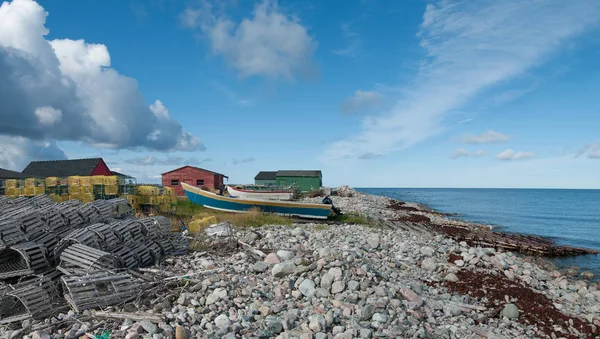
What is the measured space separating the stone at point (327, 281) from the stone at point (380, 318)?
129cm

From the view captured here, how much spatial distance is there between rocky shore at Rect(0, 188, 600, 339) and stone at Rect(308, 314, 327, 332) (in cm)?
2

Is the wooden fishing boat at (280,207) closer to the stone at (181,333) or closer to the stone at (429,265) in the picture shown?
the stone at (429,265)

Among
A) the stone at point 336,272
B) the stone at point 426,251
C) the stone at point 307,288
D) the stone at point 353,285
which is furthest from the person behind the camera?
the stone at point 426,251

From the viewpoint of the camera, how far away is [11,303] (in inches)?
280

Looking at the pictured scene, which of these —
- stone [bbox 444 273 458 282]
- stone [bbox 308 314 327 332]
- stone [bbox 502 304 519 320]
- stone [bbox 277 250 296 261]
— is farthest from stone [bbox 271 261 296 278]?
stone [bbox 502 304 519 320]

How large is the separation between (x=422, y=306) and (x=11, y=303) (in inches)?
306

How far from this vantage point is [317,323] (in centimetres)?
625

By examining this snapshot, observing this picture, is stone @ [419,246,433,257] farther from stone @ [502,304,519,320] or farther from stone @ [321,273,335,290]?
stone @ [321,273,335,290]

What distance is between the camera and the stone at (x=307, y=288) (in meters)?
7.54

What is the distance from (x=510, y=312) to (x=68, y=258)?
30.3 ft

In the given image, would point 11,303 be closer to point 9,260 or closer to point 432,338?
point 9,260

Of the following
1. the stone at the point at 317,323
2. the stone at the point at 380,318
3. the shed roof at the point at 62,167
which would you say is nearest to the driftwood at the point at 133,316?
the stone at the point at 317,323

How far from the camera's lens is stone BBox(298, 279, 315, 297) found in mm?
7543

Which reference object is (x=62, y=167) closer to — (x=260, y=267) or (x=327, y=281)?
(x=260, y=267)
